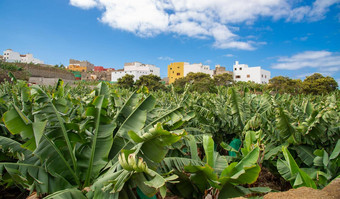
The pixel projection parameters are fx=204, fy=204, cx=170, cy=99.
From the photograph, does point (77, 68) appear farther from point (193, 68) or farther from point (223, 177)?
point (223, 177)

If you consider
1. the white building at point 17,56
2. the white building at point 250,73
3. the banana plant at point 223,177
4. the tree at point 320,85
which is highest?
the white building at point 17,56

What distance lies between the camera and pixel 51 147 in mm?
3123

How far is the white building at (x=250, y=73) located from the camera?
7388 centimetres

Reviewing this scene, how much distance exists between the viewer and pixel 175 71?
83438mm

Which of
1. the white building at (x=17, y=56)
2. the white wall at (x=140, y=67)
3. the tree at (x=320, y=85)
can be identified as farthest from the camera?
the white building at (x=17, y=56)

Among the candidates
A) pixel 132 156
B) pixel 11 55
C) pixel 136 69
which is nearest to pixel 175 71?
pixel 136 69

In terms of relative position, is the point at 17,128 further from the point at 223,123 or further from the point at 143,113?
the point at 223,123

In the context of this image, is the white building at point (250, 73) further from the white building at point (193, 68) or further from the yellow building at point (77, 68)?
the yellow building at point (77, 68)

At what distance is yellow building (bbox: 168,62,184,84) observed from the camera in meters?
81.2

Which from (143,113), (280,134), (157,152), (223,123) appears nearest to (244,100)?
(223,123)

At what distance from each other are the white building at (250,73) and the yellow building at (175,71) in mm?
20740

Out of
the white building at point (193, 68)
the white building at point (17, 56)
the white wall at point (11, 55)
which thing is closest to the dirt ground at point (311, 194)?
the white building at point (193, 68)

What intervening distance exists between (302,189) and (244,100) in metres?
3.67

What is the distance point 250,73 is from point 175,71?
2872 cm
